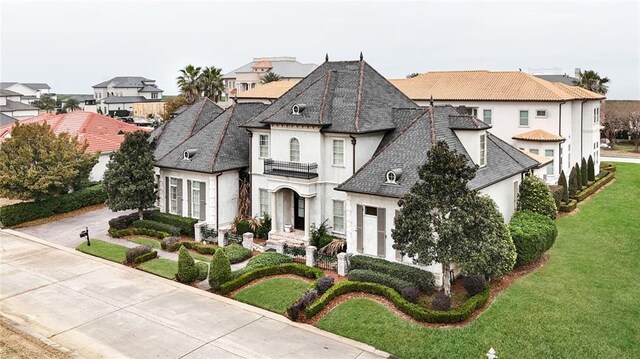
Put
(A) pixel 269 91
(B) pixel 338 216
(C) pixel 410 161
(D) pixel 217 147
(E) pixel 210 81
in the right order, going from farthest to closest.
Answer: (A) pixel 269 91, (E) pixel 210 81, (D) pixel 217 147, (B) pixel 338 216, (C) pixel 410 161

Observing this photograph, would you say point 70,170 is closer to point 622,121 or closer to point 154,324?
point 154,324

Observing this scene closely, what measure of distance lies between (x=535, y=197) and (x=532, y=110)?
690 inches

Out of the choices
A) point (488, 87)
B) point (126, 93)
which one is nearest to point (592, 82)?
point (488, 87)

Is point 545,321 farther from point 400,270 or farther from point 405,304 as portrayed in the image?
point 400,270

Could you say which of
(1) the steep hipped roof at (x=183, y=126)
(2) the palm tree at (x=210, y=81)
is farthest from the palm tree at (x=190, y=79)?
(1) the steep hipped roof at (x=183, y=126)

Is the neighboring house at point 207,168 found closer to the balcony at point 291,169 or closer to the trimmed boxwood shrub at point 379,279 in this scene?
the balcony at point 291,169

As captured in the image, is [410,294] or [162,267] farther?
[162,267]

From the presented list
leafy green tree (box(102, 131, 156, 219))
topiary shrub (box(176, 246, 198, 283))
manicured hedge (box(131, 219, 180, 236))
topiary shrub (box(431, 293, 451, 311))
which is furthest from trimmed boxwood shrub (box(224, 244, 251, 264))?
topiary shrub (box(431, 293, 451, 311))

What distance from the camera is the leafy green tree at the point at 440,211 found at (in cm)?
1881

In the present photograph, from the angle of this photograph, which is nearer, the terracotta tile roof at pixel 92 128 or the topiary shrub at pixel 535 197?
the topiary shrub at pixel 535 197

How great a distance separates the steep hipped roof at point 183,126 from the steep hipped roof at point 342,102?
695 cm

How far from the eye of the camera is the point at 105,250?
28.5m

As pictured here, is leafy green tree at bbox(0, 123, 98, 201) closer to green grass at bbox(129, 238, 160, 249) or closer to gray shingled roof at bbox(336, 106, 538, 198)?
green grass at bbox(129, 238, 160, 249)

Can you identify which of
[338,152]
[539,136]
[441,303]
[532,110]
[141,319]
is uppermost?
[532,110]
